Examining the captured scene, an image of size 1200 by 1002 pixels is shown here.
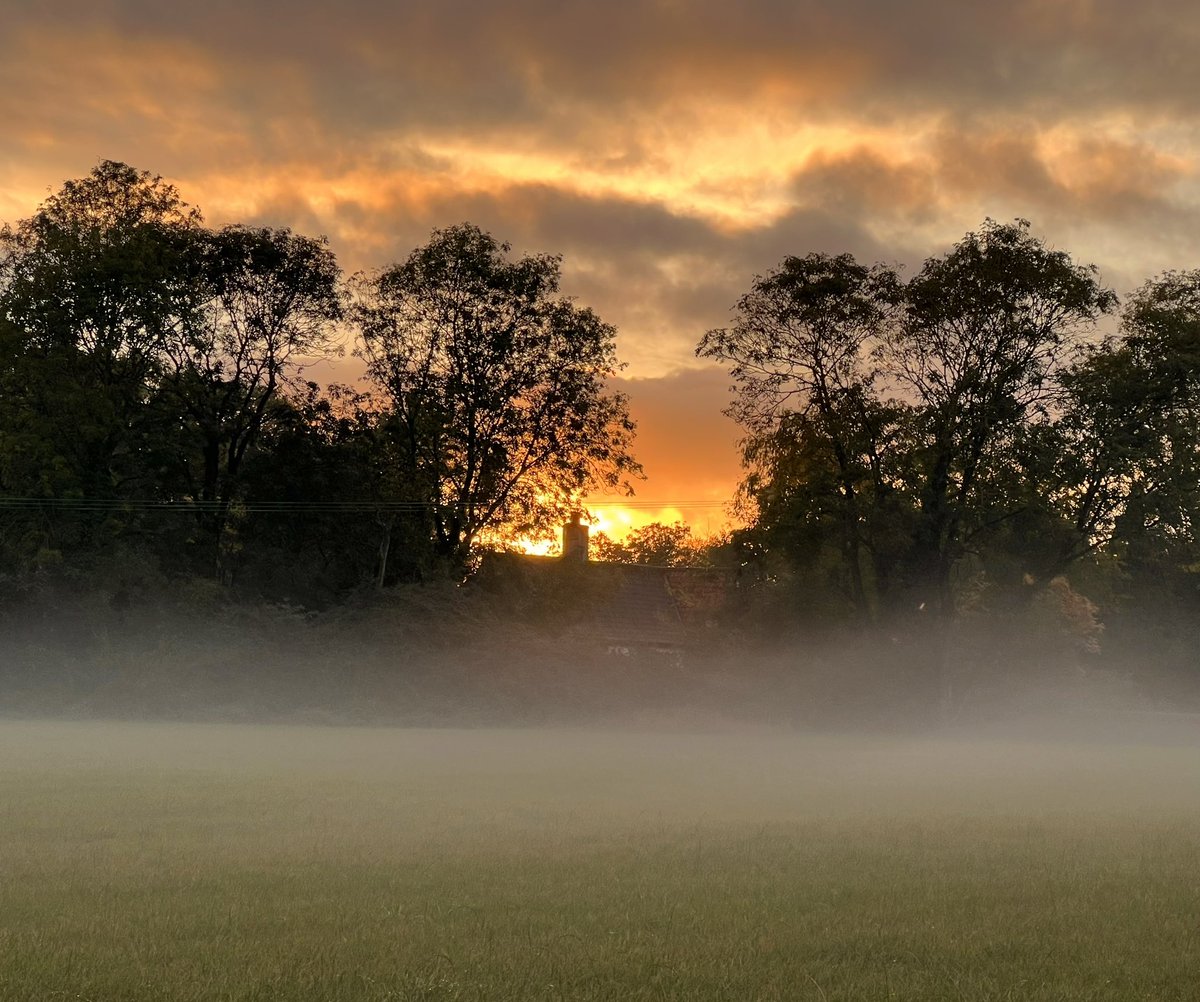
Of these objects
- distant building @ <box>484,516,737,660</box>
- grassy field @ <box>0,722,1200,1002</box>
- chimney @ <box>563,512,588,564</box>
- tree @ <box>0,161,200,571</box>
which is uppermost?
tree @ <box>0,161,200,571</box>

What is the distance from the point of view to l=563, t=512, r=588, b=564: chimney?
6419 cm

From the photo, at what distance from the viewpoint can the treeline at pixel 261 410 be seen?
5506 cm

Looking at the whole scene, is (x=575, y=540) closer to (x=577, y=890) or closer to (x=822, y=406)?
(x=822, y=406)

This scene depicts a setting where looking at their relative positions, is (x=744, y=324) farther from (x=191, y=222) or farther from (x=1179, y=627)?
(x=1179, y=627)

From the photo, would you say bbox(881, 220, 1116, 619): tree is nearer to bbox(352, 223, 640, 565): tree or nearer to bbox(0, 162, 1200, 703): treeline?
bbox(0, 162, 1200, 703): treeline

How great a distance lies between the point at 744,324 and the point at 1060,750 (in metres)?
21.3

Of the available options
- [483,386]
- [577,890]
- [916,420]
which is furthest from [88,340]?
[577,890]

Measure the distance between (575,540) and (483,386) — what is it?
9810mm

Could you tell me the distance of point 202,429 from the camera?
59.8m

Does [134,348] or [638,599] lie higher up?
[134,348]

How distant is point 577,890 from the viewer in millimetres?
11609

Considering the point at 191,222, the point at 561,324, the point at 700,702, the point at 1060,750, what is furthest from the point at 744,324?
the point at 191,222

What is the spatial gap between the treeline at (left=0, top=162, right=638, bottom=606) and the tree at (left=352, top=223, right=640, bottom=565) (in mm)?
96

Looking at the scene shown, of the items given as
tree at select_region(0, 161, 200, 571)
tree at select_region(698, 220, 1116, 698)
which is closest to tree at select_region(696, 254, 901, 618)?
→ tree at select_region(698, 220, 1116, 698)
